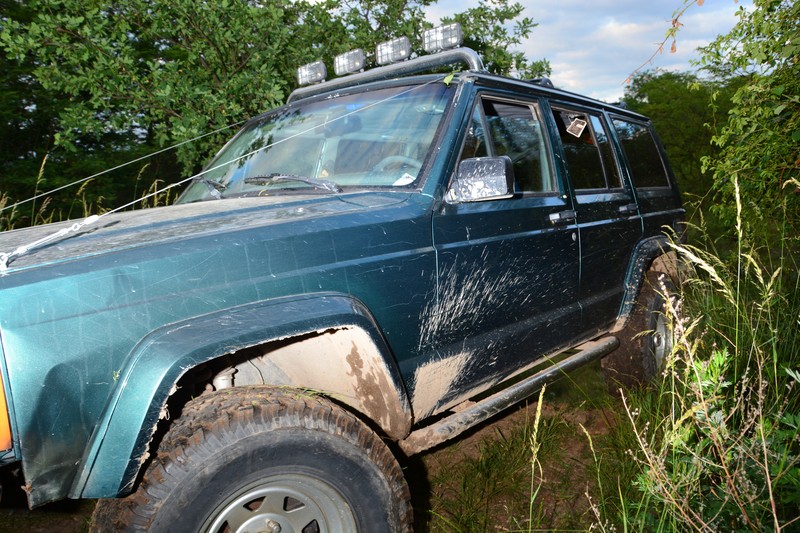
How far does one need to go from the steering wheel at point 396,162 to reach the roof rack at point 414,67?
0.67 m

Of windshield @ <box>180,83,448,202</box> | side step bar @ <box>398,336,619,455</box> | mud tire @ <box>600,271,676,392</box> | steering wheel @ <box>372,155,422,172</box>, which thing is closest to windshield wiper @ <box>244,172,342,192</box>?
windshield @ <box>180,83,448,202</box>

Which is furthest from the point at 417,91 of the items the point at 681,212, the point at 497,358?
the point at 681,212

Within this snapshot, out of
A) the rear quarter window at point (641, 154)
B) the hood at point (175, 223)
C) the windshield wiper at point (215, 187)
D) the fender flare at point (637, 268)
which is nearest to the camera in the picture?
the hood at point (175, 223)

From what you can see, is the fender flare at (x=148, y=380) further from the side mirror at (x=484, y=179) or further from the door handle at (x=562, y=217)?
the door handle at (x=562, y=217)

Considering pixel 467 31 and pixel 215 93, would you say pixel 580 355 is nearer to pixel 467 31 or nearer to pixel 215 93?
pixel 215 93

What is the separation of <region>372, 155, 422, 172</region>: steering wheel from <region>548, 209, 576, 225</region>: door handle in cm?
89

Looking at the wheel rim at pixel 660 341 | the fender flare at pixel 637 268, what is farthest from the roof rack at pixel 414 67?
the wheel rim at pixel 660 341

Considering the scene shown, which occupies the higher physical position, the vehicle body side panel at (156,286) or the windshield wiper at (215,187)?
the windshield wiper at (215,187)

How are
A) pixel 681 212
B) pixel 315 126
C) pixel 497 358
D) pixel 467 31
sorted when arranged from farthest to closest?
pixel 467 31
pixel 681 212
pixel 315 126
pixel 497 358

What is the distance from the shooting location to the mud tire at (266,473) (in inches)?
60.9

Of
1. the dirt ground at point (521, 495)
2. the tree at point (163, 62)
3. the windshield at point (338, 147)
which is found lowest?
the dirt ground at point (521, 495)

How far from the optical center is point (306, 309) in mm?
1777

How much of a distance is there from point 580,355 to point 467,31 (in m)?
5.19

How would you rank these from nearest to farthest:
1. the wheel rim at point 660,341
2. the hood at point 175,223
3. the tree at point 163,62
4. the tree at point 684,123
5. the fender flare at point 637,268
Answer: the hood at point 175,223
the fender flare at point 637,268
the wheel rim at point 660,341
the tree at point 163,62
the tree at point 684,123
